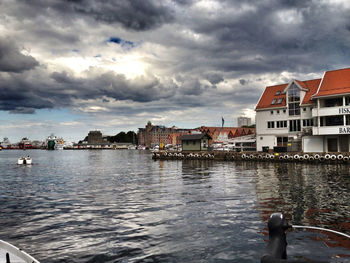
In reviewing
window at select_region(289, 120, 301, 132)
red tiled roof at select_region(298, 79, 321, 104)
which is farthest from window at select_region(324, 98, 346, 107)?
window at select_region(289, 120, 301, 132)

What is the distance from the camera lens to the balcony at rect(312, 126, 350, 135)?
5204 cm

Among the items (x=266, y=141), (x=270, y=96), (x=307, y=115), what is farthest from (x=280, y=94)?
(x=266, y=141)

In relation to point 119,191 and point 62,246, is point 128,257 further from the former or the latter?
point 119,191

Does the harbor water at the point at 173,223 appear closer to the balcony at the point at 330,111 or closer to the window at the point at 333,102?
the balcony at the point at 330,111

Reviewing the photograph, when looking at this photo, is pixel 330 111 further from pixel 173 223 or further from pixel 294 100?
pixel 173 223

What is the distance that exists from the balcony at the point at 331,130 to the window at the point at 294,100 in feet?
25.3

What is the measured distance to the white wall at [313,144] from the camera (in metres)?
57.0

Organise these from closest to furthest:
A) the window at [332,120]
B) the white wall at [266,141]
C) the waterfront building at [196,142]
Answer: the window at [332,120] < the white wall at [266,141] < the waterfront building at [196,142]

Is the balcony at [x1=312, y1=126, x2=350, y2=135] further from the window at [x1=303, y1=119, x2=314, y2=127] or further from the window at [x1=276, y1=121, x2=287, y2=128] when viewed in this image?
the window at [x1=276, y1=121, x2=287, y2=128]

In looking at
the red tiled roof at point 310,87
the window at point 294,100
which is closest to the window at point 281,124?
the window at point 294,100

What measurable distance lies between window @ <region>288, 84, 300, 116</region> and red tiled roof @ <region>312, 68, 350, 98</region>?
5338 mm

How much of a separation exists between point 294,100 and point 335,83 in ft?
27.6

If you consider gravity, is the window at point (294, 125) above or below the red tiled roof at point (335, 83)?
below

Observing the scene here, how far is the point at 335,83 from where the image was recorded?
5650 cm
